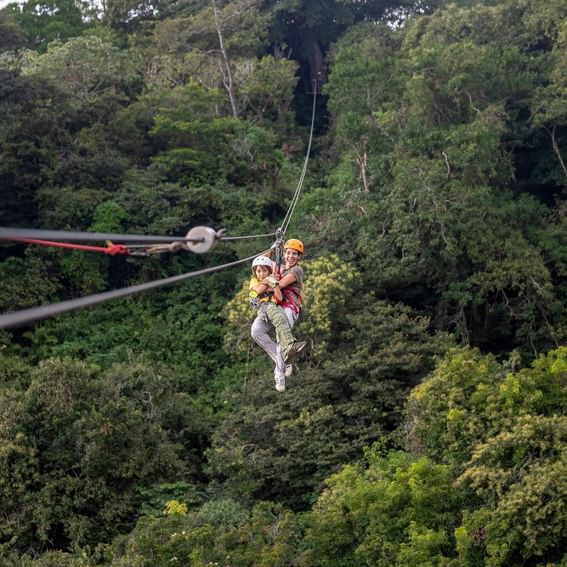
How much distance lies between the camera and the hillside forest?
53.4ft

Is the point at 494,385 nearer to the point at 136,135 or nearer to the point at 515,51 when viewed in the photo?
the point at 515,51

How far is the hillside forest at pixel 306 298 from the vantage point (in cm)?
1627

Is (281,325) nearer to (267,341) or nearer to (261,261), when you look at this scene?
(267,341)

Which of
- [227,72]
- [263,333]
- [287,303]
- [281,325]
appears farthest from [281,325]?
[227,72]

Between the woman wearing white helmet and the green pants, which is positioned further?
the green pants

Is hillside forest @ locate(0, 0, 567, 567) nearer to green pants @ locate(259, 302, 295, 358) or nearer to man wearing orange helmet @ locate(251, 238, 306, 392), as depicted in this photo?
man wearing orange helmet @ locate(251, 238, 306, 392)

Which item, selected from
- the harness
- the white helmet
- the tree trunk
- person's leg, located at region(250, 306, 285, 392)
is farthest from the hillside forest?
the white helmet

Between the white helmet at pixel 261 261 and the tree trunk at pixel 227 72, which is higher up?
the tree trunk at pixel 227 72

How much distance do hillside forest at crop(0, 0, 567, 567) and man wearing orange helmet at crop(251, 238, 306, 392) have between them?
546 centimetres

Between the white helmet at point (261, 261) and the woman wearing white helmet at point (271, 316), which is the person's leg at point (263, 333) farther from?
the white helmet at point (261, 261)

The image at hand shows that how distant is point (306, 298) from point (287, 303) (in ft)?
32.2

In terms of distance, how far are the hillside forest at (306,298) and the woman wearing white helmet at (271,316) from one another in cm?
551

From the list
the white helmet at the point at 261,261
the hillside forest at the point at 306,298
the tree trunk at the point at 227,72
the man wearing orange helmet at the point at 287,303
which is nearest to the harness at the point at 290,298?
the man wearing orange helmet at the point at 287,303

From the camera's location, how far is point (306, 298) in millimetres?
20281
